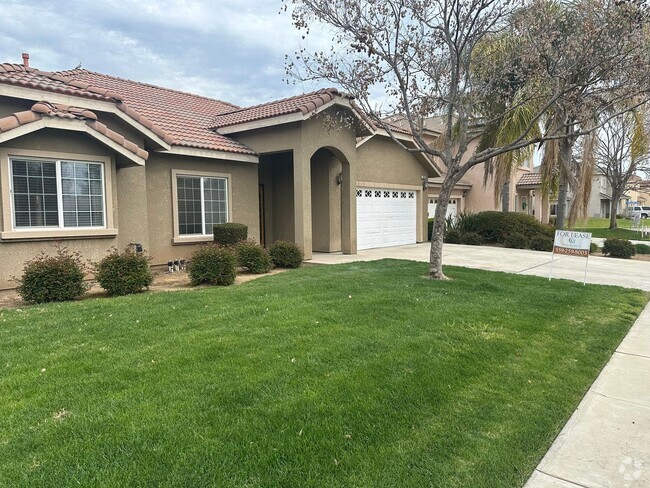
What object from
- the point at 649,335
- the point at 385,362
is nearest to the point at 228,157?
the point at 385,362

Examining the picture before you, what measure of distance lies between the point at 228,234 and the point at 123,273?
404 centimetres

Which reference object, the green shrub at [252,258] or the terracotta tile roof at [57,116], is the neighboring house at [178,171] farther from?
the green shrub at [252,258]

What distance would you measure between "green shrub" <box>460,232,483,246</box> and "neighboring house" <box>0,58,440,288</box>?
6.25 ft

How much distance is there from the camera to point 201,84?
22.0 meters

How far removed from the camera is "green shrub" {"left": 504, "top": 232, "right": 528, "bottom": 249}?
60.6 ft

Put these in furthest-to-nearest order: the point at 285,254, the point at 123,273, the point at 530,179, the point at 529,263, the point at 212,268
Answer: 1. the point at 530,179
2. the point at 529,263
3. the point at 285,254
4. the point at 212,268
5. the point at 123,273

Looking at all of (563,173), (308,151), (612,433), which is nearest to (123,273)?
(308,151)

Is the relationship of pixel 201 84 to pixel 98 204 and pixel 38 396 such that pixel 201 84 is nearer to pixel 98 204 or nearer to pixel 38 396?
pixel 98 204

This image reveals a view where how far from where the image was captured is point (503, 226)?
64.1 feet

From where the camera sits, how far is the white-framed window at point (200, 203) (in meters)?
12.5

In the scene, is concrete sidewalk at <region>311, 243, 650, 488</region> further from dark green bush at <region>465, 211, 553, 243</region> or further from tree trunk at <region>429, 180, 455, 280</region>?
dark green bush at <region>465, 211, 553, 243</region>

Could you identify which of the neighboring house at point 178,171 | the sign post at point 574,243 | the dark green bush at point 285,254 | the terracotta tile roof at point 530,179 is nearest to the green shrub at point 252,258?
the dark green bush at point 285,254

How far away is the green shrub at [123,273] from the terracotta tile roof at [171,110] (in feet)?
12.6

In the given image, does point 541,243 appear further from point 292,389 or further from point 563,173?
point 292,389
